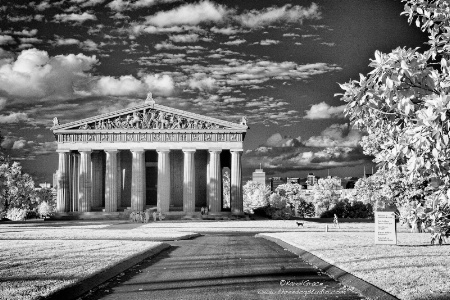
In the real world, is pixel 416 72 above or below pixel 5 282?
above

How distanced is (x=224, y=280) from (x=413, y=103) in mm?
8701

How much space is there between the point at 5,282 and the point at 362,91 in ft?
34.5

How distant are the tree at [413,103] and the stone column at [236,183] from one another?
219ft

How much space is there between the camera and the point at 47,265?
17.9 metres

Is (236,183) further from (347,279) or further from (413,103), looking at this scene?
(413,103)

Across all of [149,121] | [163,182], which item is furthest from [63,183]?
[149,121]

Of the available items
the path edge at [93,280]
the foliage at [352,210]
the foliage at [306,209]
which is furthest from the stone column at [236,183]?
the path edge at [93,280]

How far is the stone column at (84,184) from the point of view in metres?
76.9

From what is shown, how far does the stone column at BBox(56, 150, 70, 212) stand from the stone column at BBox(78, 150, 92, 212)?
6.15 ft

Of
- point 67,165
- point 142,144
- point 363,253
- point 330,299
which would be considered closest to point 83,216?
point 67,165

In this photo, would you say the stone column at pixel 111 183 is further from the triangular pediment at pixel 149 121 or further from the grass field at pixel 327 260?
the grass field at pixel 327 260

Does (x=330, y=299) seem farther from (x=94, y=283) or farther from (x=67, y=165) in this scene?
(x=67, y=165)

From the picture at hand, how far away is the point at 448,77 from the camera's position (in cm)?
841

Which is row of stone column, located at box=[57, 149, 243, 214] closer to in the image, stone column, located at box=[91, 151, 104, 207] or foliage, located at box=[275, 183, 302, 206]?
stone column, located at box=[91, 151, 104, 207]
